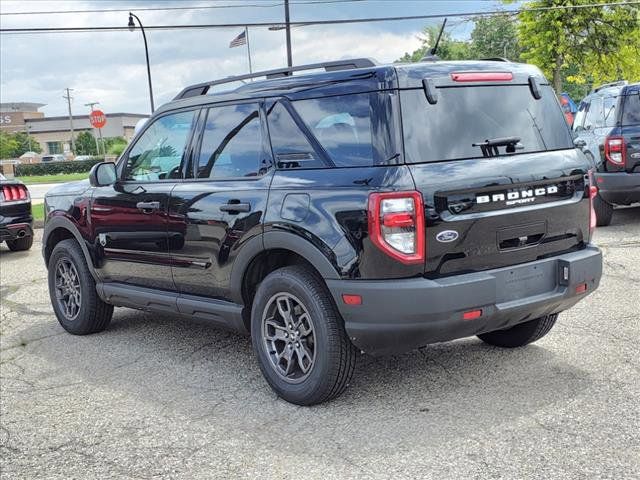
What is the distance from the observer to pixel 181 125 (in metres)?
5.37

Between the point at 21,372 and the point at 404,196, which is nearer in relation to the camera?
the point at 404,196

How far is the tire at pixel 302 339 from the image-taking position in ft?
13.6

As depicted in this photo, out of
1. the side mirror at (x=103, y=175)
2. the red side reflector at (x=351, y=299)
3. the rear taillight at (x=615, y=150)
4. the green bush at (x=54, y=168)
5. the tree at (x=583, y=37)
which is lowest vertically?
the green bush at (x=54, y=168)

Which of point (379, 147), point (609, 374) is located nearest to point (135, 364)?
point (379, 147)

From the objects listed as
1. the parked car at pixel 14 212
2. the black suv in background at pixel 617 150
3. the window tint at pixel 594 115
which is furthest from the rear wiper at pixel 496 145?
the parked car at pixel 14 212

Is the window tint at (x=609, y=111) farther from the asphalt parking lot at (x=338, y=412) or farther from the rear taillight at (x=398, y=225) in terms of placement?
the rear taillight at (x=398, y=225)

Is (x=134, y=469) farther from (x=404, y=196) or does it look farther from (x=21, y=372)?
(x=21, y=372)

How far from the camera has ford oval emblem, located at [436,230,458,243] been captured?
3860 millimetres

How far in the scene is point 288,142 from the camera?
14.7 feet

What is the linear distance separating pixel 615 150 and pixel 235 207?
23.8ft

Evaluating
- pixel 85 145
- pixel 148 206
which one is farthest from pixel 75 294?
pixel 85 145

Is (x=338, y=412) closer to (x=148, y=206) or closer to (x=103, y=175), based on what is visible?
(x=148, y=206)

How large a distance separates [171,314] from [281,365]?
1.25 metres

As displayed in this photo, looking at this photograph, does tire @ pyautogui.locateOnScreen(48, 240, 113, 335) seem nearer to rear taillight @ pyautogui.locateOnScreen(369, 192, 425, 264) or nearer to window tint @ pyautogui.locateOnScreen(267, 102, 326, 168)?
window tint @ pyautogui.locateOnScreen(267, 102, 326, 168)
